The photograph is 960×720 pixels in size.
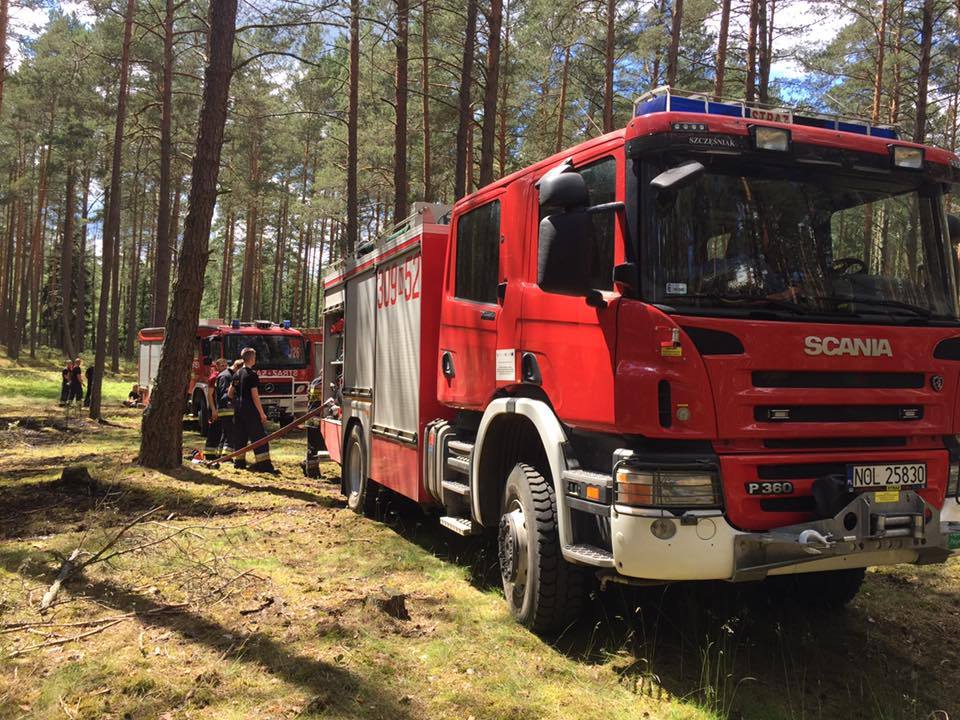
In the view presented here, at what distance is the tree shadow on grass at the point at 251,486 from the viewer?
8.98 metres

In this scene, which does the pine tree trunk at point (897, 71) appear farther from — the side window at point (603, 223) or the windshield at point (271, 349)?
the side window at point (603, 223)

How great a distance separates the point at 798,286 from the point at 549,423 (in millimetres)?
1488

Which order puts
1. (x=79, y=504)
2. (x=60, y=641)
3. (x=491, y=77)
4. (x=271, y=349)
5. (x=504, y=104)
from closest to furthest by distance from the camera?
(x=60, y=641), (x=79, y=504), (x=491, y=77), (x=271, y=349), (x=504, y=104)

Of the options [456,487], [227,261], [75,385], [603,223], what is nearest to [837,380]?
[603,223]

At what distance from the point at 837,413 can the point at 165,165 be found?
19.5 metres

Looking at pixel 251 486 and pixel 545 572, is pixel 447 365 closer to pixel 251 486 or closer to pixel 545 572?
pixel 545 572

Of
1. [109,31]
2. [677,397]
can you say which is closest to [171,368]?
[677,397]

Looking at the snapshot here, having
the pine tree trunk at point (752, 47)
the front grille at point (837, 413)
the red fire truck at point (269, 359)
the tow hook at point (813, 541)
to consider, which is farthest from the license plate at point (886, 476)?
the red fire truck at point (269, 359)

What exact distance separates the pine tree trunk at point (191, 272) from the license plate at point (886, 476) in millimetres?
8488

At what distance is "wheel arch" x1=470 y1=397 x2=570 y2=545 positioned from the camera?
4.38 metres

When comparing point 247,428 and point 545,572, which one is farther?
point 247,428

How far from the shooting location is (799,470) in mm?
3592

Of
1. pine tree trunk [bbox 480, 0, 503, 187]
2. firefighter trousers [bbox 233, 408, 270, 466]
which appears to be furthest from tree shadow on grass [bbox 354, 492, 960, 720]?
pine tree trunk [bbox 480, 0, 503, 187]

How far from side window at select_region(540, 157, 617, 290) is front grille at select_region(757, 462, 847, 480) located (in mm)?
1172
